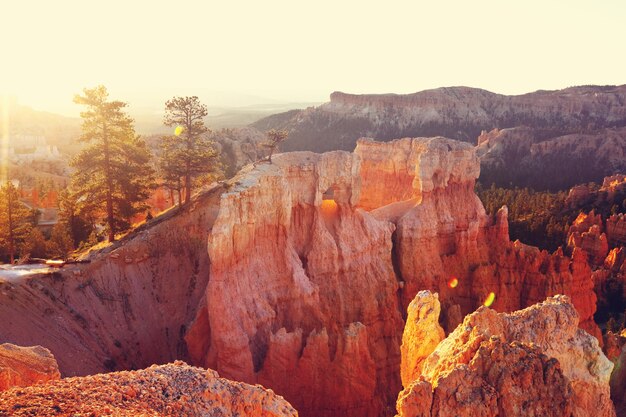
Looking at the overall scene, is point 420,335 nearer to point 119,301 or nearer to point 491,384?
Result: point 491,384

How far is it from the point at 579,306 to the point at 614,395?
791cm

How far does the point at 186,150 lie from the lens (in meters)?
27.1

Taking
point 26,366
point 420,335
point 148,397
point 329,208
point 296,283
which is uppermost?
point 329,208

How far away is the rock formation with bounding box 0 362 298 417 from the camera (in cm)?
752

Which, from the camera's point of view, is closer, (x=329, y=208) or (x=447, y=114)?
(x=329, y=208)

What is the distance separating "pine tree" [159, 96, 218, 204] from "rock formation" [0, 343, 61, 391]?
47.1ft

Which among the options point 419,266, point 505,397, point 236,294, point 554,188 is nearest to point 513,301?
point 419,266

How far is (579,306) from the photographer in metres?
26.6

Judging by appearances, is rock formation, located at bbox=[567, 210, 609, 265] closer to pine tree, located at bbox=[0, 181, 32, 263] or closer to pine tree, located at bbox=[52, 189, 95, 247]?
pine tree, located at bbox=[52, 189, 95, 247]

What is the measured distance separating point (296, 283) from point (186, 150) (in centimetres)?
1150

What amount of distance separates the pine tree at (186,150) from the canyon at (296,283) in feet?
5.93

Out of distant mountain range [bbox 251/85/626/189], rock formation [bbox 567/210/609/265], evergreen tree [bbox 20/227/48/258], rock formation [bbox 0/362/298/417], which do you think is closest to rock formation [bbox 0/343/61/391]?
rock formation [bbox 0/362/298/417]

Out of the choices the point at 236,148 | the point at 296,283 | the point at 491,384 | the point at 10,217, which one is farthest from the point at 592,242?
the point at 236,148

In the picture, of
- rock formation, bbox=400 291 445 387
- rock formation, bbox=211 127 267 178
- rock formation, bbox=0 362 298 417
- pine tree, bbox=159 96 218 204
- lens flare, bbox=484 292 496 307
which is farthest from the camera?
rock formation, bbox=211 127 267 178
